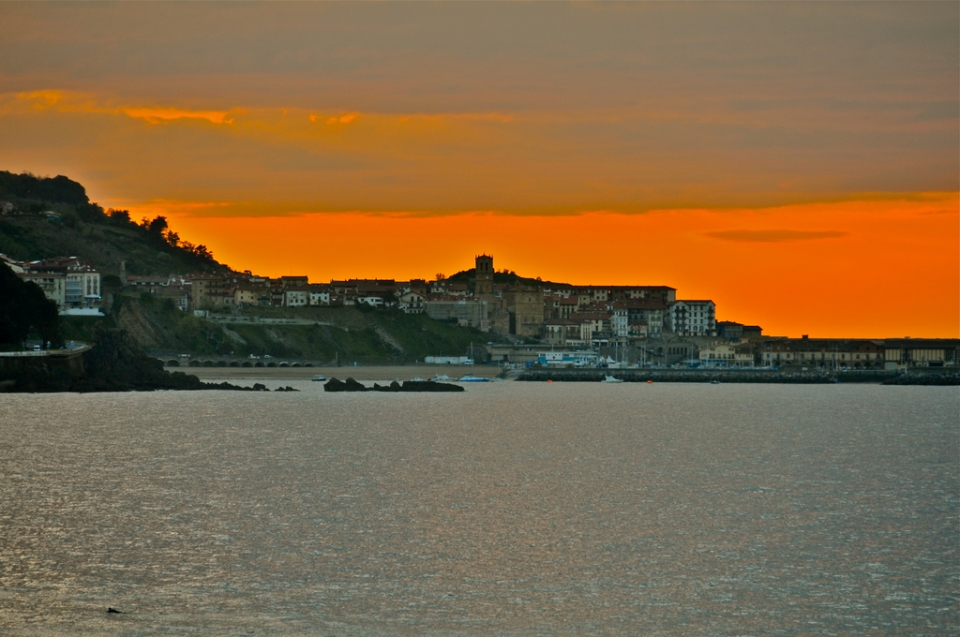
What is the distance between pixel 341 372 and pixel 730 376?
3698 centimetres

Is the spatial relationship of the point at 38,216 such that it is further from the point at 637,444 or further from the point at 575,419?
the point at 637,444

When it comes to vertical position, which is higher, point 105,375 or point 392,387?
point 105,375

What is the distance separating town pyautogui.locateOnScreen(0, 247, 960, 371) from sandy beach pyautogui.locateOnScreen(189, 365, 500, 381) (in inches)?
307

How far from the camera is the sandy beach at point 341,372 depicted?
4660 inches

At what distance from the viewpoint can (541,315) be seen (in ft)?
589

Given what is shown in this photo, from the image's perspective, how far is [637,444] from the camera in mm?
52031

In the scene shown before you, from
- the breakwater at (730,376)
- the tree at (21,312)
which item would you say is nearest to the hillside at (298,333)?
the tree at (21,312)

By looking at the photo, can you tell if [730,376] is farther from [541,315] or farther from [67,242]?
[67,242]

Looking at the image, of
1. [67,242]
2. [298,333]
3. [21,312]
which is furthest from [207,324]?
[21,312]

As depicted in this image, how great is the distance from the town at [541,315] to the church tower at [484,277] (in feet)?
0.63

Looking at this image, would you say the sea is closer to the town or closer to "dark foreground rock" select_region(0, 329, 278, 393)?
"dark foreground rock" select_region(0, 329, 278, 393)

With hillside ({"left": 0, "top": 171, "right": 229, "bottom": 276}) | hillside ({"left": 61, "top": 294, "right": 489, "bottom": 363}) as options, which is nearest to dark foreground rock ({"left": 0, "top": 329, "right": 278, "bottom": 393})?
hillside ({"left": 61, "top": 294, "right": 489, "bottom": 363})

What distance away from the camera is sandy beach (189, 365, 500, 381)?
388 feet

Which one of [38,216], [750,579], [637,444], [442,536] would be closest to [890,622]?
[750,579]
